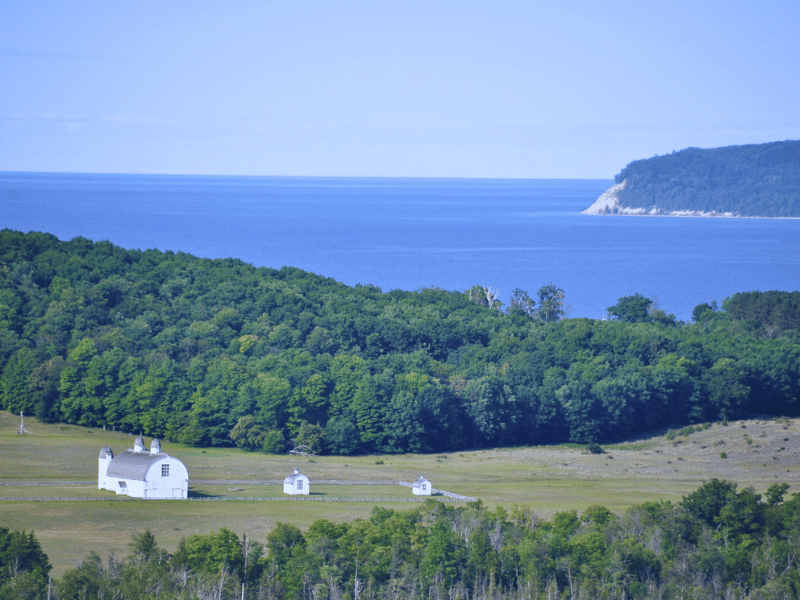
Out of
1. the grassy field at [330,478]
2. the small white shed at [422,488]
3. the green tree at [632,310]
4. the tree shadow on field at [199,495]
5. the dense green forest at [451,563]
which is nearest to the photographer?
the dense green forest at [451,563]

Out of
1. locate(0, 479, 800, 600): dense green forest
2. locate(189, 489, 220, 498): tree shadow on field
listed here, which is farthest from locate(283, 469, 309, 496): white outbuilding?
locate(0, 479, 800, 600): dense green forest

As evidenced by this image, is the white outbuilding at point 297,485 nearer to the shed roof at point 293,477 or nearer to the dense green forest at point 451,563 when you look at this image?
the shed roof at point 293,477

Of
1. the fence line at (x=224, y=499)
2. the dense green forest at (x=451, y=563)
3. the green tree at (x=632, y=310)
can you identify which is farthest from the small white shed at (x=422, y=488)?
the green tree at (x=632, y=310)

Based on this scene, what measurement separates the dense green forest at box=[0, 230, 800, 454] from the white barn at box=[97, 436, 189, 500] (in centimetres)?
1720

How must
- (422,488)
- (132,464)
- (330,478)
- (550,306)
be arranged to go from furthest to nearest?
(550,306), (330,478), (422,488), (132,464)

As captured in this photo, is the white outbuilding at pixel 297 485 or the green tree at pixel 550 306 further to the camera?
the green tree at pixel 550 306

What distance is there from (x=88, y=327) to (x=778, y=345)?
6287 cm

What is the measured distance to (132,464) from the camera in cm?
5791

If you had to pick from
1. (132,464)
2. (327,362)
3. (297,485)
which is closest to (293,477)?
(297,485)

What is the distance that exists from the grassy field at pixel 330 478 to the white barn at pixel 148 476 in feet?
2.91

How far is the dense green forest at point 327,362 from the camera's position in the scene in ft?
257

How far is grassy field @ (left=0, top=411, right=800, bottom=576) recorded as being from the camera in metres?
50.9

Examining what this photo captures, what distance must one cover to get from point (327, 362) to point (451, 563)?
150 ft

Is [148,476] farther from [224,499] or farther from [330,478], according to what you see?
[330,478]
